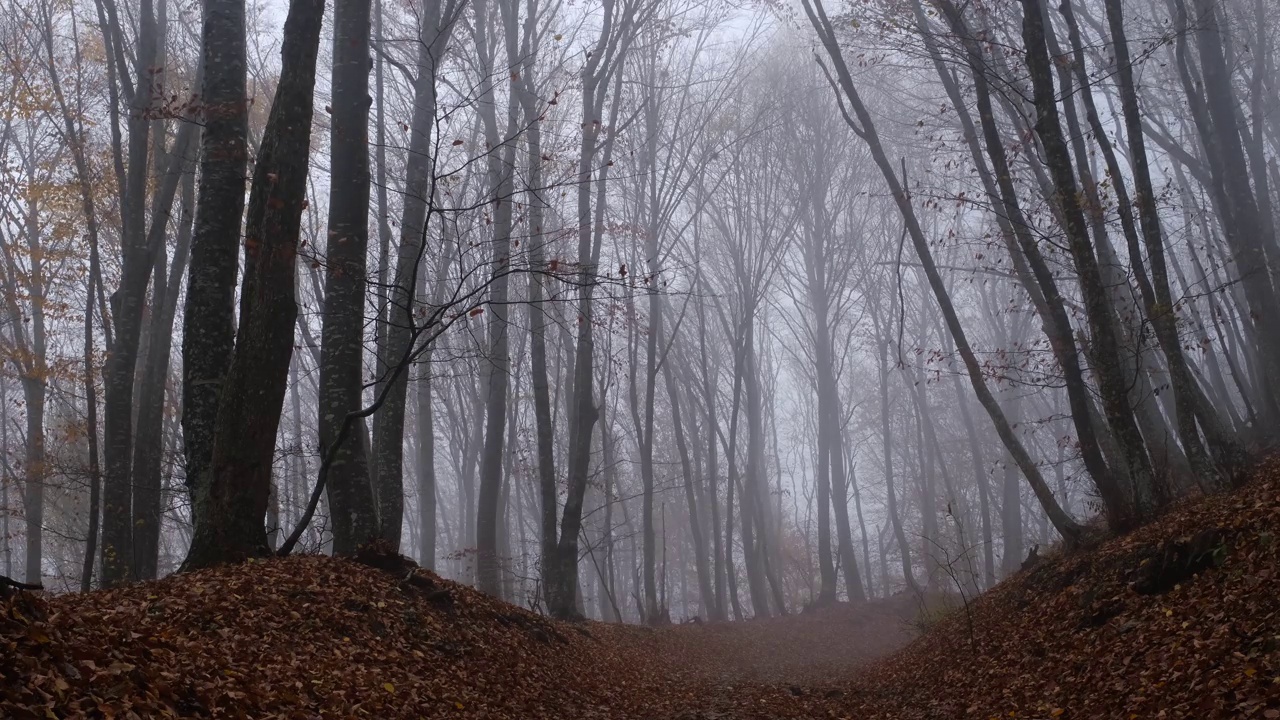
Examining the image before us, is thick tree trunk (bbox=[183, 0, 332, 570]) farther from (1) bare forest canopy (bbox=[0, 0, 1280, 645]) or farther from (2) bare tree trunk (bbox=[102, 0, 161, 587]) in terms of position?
(2) bare tree trunk (bbox=[102, 0, 161, 587])

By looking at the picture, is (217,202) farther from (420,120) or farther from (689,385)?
(689,385)

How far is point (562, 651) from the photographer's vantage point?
878 cm

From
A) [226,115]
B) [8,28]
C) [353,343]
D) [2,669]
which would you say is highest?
[8,28]

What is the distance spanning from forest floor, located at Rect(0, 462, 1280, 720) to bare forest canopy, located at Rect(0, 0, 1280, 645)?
0.95 meters

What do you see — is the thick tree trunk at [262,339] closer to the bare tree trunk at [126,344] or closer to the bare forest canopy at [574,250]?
the bare forest canopy at [574,250]

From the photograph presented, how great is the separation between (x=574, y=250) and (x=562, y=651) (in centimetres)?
1834

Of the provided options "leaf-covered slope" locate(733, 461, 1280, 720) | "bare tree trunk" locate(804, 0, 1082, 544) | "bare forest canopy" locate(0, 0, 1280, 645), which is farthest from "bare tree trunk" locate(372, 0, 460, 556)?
"bare tree trunk" locate(804, 0, 1082, 544)

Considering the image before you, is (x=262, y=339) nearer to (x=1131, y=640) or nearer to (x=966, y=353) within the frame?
(x=1131, y=640)

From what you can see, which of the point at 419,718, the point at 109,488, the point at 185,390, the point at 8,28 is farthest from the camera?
the point at 8,28

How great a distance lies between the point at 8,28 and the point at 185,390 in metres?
13.1

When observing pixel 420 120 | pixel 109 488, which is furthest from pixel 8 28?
pixel 109 488

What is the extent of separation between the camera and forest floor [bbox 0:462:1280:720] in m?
3.79

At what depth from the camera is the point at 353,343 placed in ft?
26.6

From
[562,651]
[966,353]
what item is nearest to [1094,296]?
[966,353]
